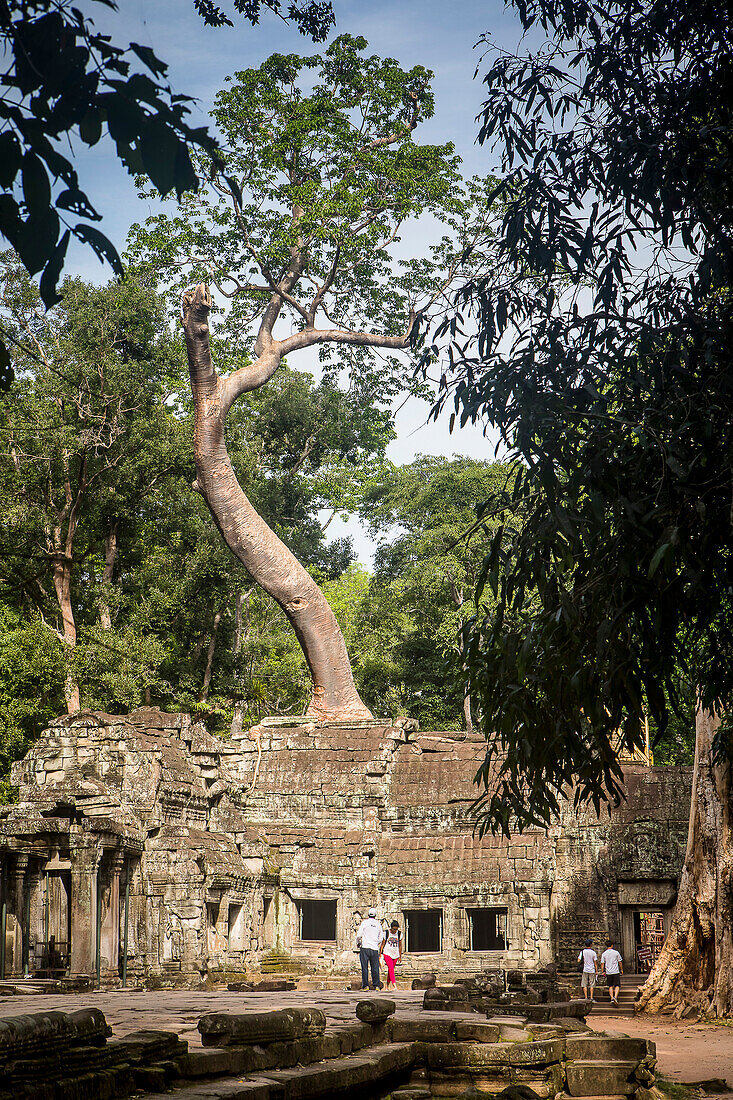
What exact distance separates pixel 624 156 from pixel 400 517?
28.2 metres

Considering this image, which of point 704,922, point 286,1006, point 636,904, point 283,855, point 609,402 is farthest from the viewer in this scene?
point 283,855

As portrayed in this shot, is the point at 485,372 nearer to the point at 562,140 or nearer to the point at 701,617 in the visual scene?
the point at 562,140

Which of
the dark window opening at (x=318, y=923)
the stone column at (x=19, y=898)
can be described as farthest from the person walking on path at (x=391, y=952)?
the dark window opening at (x=318, y=923)

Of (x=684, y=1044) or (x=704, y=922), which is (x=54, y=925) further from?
Result: (x=704, y=922)

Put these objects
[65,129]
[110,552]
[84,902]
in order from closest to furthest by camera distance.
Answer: [65,129] < [84,902] < [110,552]

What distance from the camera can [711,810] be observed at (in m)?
15.5

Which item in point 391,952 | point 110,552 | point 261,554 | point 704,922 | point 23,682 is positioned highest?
point 110,552

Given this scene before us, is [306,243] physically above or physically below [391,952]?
above

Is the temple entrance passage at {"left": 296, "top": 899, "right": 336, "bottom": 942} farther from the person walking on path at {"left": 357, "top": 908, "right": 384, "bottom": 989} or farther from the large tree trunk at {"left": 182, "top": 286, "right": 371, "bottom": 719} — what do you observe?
the person walking on path at {"left": 357, "top": 908, "right": 384, "bottom": 989}

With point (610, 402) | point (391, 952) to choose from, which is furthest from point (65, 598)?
point (610, 402)

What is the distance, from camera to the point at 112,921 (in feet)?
54.9

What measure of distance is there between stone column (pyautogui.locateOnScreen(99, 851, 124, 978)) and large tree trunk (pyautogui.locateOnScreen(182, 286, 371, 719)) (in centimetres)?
795

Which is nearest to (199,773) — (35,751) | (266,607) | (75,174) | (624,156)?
(35,751)

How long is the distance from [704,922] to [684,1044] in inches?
110
